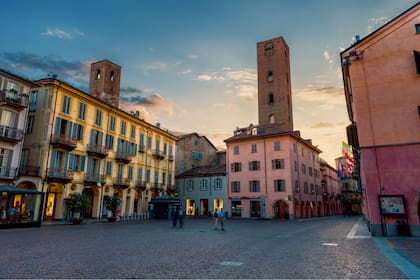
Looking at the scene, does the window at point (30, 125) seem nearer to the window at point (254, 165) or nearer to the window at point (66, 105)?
the window at point (66, 105)

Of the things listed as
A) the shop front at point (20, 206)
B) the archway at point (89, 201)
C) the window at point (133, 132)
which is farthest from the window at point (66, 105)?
the window at point (133, 132)

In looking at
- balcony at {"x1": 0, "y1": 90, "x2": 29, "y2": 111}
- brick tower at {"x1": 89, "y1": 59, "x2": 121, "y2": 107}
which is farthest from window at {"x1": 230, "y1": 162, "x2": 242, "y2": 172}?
balcony at {"x1": 0, "y1": 90, "x2": 29, "y2": 111}

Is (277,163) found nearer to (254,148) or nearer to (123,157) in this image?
(254,148)

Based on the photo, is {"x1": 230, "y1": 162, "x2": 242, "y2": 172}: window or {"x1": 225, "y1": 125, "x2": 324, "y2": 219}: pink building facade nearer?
{"x1": 225, "y1": 125, "x2": 324, "y2": 219}: pink building facade

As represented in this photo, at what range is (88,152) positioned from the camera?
3278 centimetres

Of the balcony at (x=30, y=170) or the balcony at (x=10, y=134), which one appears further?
the balcony at (x=30, y=170)

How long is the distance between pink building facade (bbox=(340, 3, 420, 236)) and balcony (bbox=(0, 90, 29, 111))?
26.7m

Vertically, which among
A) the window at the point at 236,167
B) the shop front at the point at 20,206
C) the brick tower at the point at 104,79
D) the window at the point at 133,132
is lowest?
the shop front at the point at 20,206

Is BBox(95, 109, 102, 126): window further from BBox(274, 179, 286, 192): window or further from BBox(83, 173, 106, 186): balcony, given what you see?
BBox(274, 179, 286, 192): window

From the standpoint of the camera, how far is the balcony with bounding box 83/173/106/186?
32.4 metres

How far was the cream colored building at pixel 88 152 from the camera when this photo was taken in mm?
28781

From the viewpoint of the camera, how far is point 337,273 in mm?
7770

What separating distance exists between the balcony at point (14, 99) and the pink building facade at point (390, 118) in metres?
26.7

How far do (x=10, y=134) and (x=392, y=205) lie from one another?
2900 cm
